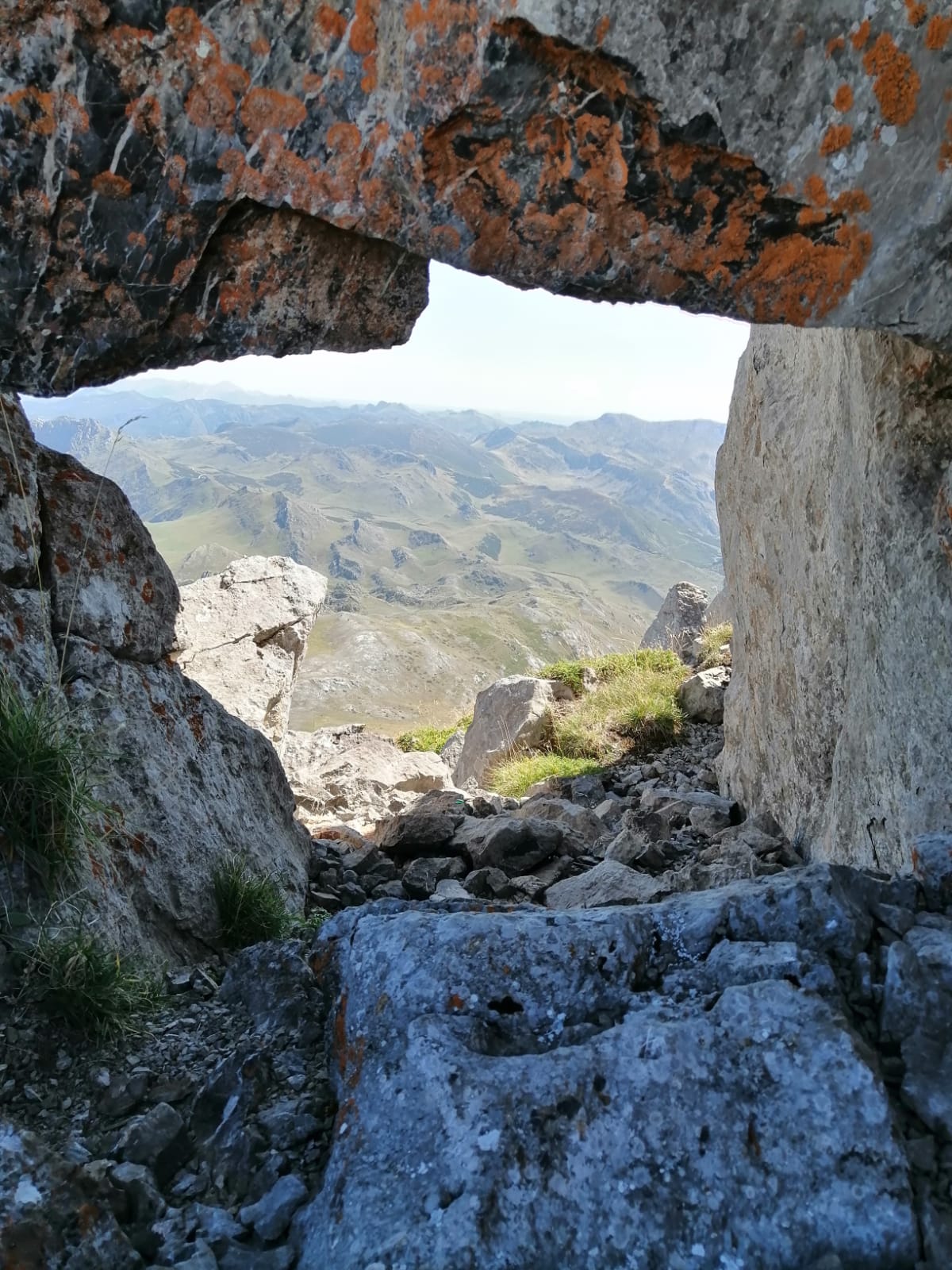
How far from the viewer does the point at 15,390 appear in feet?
12.6

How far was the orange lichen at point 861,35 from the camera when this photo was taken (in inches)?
131

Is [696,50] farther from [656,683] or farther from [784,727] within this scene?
[656,683]

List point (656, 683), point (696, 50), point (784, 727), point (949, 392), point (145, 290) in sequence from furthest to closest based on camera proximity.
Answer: point (656, 683) < point (784, 727) < point (949, 392) < point (145, 290) < point (696, 50)

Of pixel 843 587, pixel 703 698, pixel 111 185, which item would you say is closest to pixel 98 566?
pixel 111 185

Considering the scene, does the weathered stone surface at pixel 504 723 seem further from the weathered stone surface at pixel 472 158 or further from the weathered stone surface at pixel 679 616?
the weathered stone surface at pixel 472 158

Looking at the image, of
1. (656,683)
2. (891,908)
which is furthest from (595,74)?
(656,683)

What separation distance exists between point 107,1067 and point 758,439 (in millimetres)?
6666

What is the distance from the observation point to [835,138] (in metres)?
3.47

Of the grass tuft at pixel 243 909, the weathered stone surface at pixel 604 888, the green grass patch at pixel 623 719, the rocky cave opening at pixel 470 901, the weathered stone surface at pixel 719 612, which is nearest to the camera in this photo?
the rocky cave opening at pixel 470 901

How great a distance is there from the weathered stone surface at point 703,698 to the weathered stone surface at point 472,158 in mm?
9972

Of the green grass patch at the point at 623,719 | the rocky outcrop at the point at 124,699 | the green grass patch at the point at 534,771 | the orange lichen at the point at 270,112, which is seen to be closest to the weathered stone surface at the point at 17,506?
the rocky outcrop at the point at 124,699

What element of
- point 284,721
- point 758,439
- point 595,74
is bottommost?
point 284,721

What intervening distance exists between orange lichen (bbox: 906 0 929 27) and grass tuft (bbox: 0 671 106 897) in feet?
13.8

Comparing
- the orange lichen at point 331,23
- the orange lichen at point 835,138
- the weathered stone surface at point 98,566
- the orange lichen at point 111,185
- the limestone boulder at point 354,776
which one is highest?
the orange lichen at point 835,138
